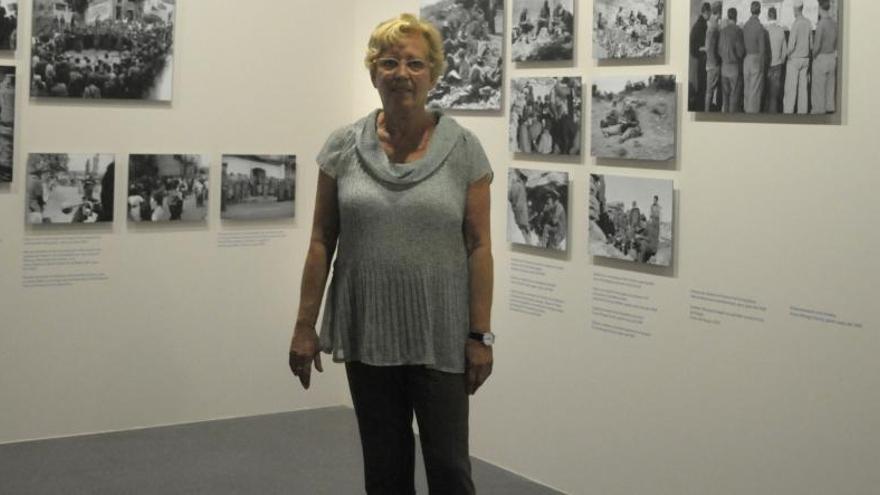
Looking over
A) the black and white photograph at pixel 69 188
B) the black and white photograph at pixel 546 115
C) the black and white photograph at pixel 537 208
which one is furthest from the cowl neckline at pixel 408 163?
the black and white photograph at pixel 69 188

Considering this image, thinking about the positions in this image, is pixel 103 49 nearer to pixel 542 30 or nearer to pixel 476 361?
→ pixel 542 30

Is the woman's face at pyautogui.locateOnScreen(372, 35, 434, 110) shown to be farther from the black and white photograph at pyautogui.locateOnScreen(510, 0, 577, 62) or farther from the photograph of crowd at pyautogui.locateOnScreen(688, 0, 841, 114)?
the black and white photograph at pyautogui.locateOnScreen(510, 0, 577, 62)

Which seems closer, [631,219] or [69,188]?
[631,219]

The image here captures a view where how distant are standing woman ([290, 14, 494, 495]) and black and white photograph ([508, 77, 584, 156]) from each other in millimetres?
2103

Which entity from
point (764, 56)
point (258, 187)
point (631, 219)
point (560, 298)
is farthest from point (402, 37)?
point (258, 187)

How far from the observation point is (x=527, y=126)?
706 cm

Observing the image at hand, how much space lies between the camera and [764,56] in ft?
18.2

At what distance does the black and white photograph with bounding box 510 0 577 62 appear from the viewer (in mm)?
6762

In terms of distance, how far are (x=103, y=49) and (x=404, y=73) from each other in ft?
12.8

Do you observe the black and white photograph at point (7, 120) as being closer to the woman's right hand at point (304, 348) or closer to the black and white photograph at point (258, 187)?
the black and white photograph at point (258, 187)

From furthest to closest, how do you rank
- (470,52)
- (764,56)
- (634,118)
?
(470,52)
(634,118)
(764,56)

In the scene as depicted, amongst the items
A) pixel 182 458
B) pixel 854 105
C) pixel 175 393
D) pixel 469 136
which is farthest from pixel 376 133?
pixel 175 393

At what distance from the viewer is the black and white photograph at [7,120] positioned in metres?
7.50

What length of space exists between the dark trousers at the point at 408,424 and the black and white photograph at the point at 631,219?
75.3 inches
